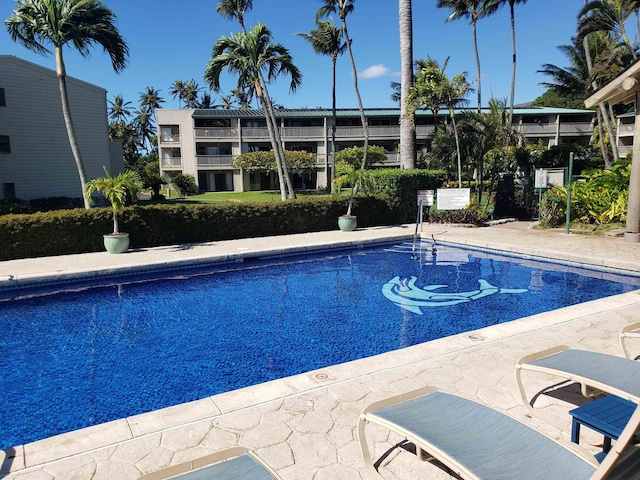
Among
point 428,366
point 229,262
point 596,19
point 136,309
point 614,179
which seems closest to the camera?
point 428,366

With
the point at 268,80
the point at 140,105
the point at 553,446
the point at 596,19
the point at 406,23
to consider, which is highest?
the point at 140,105

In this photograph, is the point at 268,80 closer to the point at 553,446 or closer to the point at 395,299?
the point at 395,299

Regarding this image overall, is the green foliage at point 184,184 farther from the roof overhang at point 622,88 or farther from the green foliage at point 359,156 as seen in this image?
the roof overhang at point 622,88

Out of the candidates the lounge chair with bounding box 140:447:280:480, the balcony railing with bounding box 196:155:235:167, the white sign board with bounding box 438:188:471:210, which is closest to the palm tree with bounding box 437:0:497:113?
→ the white sign board with bounding box 438:188:471:210

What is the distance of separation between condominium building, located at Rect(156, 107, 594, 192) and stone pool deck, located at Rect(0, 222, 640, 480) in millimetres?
36707

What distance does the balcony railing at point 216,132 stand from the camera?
41.2 meters

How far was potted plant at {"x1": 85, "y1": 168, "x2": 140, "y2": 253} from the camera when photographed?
38.9ft

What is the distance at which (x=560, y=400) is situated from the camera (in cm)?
396

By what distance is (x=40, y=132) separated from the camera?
22500 millimetres

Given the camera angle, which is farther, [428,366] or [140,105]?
[140,105]

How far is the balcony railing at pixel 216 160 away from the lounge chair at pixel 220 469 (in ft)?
135

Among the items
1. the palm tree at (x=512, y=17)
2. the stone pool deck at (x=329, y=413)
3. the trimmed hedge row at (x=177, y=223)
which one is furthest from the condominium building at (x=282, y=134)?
the stone pool deck at (x=329, y=413)

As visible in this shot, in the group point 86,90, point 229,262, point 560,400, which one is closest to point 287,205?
point 229,262

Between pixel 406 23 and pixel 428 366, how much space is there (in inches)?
680
